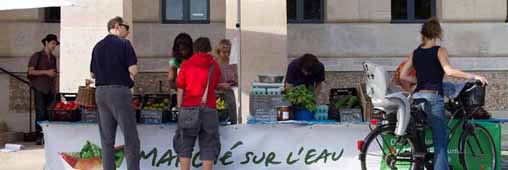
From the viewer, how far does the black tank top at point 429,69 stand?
23.2 feet

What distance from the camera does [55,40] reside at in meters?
11.2

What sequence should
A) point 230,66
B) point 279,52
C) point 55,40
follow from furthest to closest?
1. point 55,40
2. point 279,52
3. point 230,66

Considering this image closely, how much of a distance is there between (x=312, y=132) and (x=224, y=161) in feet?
3.23

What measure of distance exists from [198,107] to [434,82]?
7.63 ft

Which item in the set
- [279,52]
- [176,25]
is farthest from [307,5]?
[279,52]

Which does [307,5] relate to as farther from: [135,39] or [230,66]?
[230,66]

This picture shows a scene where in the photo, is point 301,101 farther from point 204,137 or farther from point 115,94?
point 115,94

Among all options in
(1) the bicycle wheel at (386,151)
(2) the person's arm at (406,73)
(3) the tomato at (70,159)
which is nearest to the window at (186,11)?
(3) the tomato at (70,159)

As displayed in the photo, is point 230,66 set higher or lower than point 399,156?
higher

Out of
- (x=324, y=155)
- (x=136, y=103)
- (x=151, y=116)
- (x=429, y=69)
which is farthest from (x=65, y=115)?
(x=429, y=69)

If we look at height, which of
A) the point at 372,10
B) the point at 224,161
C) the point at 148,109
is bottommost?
the point at 224,161

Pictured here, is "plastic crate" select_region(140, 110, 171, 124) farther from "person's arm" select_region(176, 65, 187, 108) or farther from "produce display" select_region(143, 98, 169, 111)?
"person's arm" select_region(176, 65, 187, 108)

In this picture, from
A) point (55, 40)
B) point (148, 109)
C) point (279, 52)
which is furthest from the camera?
point (55, 40)

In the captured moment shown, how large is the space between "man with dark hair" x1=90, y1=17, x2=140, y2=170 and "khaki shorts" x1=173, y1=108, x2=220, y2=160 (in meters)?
0.45
